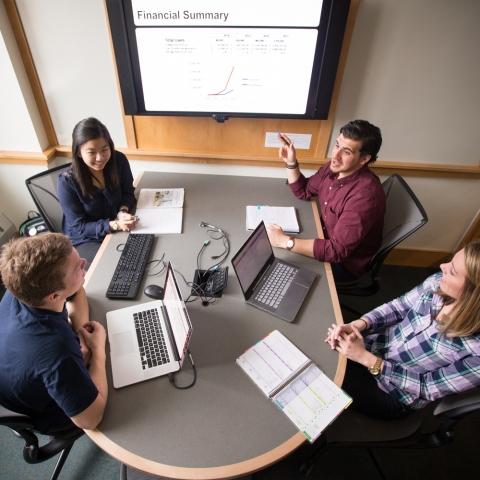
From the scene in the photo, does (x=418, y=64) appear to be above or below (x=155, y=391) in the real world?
above

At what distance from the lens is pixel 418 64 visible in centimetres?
185

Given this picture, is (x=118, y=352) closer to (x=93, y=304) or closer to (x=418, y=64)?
(x=93, y=304)

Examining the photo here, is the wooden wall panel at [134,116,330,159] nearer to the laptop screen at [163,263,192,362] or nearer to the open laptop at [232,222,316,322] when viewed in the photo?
the open laptop at [232,222,316,322]

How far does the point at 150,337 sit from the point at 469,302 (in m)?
1.03

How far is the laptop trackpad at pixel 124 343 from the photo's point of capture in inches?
42.7

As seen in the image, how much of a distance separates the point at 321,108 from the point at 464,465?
2.00 m

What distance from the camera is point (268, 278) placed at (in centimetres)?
139

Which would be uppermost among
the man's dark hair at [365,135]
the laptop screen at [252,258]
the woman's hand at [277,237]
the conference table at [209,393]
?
the man's dark hair at [365,135]

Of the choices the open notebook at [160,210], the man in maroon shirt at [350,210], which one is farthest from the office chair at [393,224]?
the open notebook at [160,210]

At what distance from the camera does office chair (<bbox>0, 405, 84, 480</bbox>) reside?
0.94 metres

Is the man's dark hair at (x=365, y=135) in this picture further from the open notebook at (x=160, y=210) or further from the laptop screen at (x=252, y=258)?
the open notebook at (x=160, y=210)

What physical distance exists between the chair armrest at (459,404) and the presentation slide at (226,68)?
1.64 metres

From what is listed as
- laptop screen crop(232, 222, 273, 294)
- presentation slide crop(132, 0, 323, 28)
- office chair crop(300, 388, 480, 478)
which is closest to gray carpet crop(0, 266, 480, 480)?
office chair crop(300, 388, 480, 478)

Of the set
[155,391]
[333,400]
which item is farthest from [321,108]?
[155,391]
